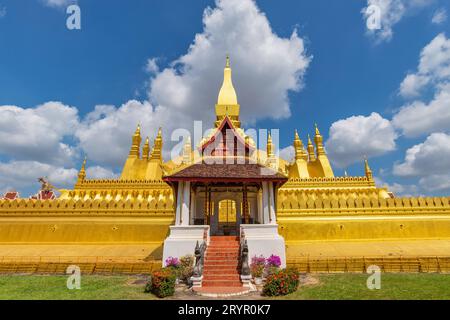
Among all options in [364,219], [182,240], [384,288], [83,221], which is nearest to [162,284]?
[182,240]

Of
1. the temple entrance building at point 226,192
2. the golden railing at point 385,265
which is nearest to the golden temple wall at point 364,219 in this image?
the temple entrance building at point 226,192

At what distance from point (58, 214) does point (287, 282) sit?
2093 centimetres

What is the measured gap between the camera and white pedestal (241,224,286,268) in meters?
14.9

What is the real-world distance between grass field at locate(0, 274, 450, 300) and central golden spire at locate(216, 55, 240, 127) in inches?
1015

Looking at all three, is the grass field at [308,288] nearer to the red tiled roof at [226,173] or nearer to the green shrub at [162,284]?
the green shrub at [162,284]

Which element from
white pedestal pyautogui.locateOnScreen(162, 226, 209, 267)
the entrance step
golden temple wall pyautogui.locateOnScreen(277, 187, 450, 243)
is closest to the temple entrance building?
white pedestal pyautogui.locateOnScreen(162, 226, 209, 267)

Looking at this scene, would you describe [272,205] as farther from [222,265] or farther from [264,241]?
[222,265]

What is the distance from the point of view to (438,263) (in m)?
14.2

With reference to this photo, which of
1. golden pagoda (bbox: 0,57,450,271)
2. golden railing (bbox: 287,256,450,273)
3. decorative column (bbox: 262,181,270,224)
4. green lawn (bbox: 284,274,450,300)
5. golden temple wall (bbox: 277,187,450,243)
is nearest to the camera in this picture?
green lawn (bbox: 284,274,450,300)

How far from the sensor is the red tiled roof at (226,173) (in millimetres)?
15883

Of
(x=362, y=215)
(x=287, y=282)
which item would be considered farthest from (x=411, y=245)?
(x=287, y=282)

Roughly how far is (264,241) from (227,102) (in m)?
26.1

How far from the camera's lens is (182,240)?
1508 cm

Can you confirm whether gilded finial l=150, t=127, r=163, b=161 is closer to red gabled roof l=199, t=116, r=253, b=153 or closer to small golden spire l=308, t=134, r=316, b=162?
red gabled roof l=199, t=116, r=253, b=153
